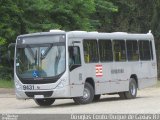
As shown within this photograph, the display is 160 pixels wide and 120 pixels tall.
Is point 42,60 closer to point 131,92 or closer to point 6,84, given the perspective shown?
point 131,92

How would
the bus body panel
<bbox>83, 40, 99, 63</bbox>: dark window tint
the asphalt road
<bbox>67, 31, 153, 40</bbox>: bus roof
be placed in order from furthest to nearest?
<bbox>83, 40, 99, 63</bbox>: dark window tint, <bbox>67, 31, 153, 40</bbox>: bus roof, the bus body panel, the asphalt road

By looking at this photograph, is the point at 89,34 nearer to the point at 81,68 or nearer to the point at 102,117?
the point at 81,68

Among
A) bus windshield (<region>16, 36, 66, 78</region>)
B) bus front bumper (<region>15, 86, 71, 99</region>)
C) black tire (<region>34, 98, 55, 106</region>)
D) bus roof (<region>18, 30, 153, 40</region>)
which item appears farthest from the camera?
black tire (<region>34, 98, 55, 106</region>)

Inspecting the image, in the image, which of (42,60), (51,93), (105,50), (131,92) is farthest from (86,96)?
(131,92)

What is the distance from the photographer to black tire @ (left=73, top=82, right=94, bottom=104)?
24.4 meters

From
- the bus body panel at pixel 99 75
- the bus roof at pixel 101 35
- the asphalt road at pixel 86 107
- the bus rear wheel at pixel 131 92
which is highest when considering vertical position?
the bus roof at pixel 101 35

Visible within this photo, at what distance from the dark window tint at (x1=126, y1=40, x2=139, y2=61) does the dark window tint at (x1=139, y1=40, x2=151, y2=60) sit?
0.41 meters

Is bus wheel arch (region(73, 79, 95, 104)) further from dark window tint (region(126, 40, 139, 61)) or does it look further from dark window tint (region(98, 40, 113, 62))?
dark window tint (region(126, 40, 139, 61))

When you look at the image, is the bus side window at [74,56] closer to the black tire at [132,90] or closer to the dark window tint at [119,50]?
the dark window tint at [119,50]

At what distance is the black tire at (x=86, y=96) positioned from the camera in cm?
2441

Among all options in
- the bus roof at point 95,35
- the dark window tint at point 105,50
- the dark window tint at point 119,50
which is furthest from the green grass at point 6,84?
the dark window tint at point 105,50

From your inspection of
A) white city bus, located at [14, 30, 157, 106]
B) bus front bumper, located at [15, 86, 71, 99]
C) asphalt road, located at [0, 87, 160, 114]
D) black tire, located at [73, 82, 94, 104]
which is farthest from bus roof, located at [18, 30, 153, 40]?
asphalt road, located at [0, 87, 160, 114]

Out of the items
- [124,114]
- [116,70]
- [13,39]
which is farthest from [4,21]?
[124,114]

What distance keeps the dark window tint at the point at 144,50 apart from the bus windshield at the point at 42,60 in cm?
677
